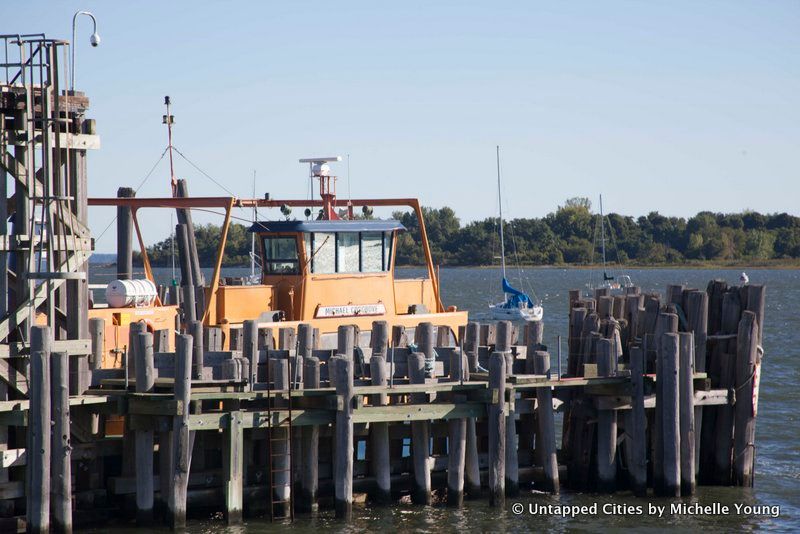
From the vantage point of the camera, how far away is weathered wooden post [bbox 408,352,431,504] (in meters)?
19.6

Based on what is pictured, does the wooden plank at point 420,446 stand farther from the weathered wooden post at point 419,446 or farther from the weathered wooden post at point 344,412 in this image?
the weathered wooden post at point 344,412

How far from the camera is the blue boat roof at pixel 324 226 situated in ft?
80.4

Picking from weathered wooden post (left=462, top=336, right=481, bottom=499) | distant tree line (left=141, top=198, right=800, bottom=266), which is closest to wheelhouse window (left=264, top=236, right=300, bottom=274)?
weathered wooden post (left=462, top=336, right=481, bottom=499)

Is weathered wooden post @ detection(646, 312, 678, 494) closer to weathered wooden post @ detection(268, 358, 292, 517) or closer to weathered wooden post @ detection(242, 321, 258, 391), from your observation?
weathered wooden post @ detection(268, 358, 292, 517)

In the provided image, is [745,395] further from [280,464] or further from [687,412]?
[280,464]

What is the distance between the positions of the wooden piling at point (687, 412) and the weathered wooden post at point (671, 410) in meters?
0.13

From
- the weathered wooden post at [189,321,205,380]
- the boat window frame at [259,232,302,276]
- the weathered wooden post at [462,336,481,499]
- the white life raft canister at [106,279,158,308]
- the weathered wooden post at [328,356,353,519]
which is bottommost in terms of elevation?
the weathered wooden post at [462,336,481,499]

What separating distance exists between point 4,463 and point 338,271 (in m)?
9.16

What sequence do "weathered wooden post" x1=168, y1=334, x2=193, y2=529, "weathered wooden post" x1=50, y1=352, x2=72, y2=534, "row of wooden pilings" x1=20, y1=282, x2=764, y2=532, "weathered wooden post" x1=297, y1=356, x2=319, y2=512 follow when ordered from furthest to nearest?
"weathered wooden post" x1=297, y1=356, x2=319, y2=512, "row of wooden pilings" x1=20, y1=282, x2=764, y2=532, "weathered wooden post" x1=168, y1=334, x2=193, y2=529, "weathered wooden post" x1=50, y1=352, x2=72, y2=534

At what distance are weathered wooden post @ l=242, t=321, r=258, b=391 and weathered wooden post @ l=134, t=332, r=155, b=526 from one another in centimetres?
172

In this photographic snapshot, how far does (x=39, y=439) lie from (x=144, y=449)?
5.58 ft

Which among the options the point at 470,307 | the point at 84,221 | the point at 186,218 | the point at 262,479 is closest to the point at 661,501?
the point at 262,479

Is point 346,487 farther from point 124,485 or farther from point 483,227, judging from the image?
point 483,227

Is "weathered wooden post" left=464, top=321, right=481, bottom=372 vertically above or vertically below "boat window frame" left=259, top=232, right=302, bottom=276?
below
